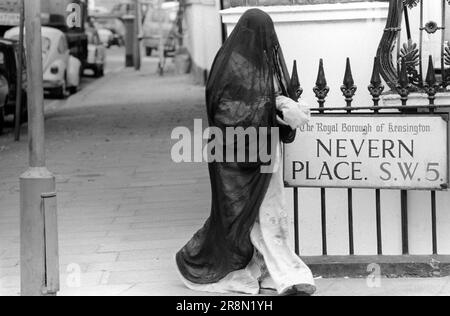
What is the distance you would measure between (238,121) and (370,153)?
3.38 feet

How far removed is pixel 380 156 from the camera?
6.51m

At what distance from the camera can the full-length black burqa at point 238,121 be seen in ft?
19.7

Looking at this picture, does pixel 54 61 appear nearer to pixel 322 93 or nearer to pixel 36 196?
pixel 322 93

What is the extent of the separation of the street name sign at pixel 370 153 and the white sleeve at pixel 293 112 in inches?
20.7

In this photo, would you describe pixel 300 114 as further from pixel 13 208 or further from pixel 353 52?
pixel 13 208

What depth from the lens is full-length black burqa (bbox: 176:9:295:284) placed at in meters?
6.00

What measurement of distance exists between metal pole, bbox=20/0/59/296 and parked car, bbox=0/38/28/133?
1099 cm

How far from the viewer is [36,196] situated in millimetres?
5824

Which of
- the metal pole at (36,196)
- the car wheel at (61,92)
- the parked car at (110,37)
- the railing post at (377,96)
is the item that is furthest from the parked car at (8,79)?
the parked car at (110,37)

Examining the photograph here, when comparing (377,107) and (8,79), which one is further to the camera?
(8,79)

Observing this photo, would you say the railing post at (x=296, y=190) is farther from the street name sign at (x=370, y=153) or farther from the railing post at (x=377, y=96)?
the railing post at (x=377, y=96)

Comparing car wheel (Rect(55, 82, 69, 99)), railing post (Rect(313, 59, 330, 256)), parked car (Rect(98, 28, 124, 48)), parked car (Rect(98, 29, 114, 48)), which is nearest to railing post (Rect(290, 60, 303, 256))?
railing post (Rect(313, 59, 330, 256))

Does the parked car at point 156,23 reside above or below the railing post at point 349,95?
above

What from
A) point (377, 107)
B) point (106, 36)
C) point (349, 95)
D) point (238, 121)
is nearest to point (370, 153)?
point (377, 107)
